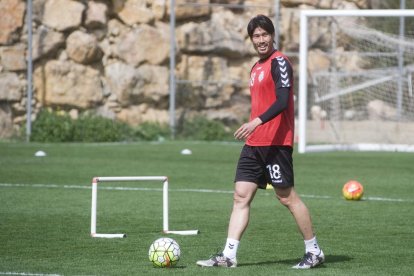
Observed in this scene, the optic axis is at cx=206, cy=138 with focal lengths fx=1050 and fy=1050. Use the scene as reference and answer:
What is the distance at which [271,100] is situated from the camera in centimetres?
851

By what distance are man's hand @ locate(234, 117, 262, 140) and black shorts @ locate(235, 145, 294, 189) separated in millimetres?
415

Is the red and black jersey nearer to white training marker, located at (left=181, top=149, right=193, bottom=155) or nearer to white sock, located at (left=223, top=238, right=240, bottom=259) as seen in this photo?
white sock, located at (left=223, top=238, right=240, bottom=259)

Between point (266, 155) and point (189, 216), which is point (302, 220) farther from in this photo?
point (189, 216)

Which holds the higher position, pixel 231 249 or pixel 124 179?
pixel 124 179

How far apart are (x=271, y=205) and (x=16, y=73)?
16.2 meters

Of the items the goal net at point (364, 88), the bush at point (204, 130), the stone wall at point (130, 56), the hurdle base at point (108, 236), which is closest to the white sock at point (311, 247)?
the hurdle base at point (108, 236)

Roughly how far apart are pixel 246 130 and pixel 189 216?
4151 mm

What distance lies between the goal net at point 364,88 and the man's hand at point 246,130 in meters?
17.2

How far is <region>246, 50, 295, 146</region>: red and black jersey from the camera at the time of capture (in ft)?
27.4

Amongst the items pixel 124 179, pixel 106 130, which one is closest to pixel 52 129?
pixel 106 130

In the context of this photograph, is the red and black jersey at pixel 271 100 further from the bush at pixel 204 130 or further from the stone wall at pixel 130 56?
the bush at pixel 204 130

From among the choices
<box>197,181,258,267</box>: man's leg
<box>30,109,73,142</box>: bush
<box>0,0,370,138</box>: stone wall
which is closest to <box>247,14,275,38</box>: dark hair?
<box>197,181,258,267</box>: man's leg

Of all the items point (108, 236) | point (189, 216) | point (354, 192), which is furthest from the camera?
point (354, 192)

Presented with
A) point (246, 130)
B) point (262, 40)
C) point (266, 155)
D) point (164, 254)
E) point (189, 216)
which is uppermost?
point (262, 40)
